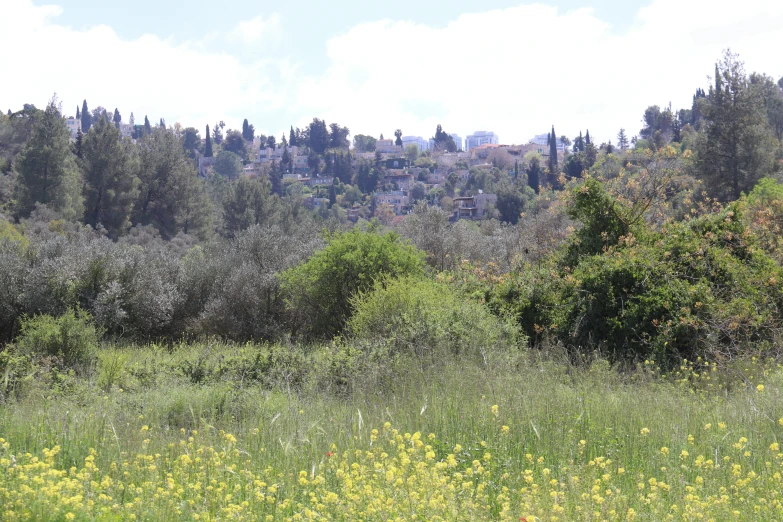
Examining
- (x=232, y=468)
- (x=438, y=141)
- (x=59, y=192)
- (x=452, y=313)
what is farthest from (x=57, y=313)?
(x=438, y=141)

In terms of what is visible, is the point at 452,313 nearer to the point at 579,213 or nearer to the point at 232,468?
the point at 579,213

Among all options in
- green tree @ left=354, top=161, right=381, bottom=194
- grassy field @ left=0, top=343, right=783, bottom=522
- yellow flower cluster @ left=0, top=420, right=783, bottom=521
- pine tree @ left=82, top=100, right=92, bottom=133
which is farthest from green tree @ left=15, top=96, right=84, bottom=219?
pine tree @ left=82, top=100, right=92, bottom=133

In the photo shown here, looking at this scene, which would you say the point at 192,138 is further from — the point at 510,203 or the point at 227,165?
the point at 510,203

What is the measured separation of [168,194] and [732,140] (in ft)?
114

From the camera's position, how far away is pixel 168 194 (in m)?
47.3

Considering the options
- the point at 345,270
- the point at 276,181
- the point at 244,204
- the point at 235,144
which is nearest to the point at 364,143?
the point at 235,144

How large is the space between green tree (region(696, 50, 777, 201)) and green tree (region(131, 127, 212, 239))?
3196 cm

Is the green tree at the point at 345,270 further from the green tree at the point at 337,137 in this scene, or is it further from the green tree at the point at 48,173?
the green tree at the point at 337,137

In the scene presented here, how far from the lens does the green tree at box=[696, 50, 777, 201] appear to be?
31172 mm

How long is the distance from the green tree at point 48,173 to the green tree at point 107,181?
2.49m

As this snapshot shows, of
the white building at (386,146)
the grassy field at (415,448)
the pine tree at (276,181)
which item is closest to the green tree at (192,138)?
the pine tree at (276,181)

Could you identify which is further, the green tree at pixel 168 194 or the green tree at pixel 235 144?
the green tree at pixel 235 144

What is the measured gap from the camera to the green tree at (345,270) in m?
14.6

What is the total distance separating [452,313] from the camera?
399 inches
